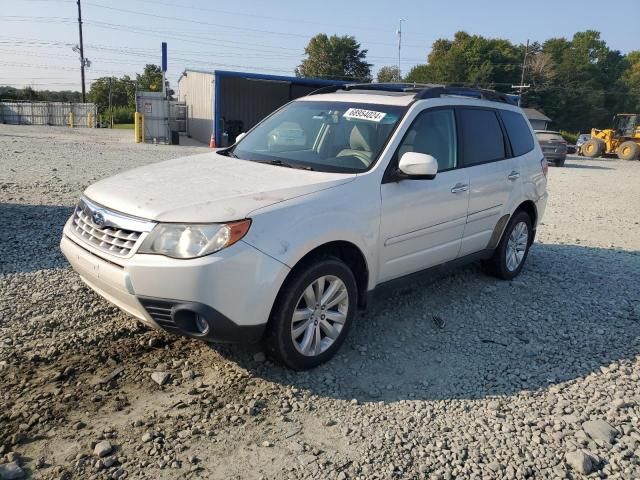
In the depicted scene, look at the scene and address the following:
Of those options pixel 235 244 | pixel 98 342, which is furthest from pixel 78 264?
pixel 235 244

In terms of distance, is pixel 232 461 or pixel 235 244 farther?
pixel 235 244

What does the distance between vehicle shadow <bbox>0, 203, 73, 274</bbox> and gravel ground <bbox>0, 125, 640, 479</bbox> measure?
6cm

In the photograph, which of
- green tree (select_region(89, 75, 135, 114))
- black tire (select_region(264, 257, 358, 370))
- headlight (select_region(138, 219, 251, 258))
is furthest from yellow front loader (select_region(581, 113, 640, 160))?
green tree (select_region(89, 75, 135, 114))

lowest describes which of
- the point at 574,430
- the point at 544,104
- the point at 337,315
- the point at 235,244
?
the point at 574,430

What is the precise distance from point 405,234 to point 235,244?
1554mm

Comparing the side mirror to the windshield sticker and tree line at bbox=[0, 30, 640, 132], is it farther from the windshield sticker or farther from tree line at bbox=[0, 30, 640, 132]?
tree line at bbox=[0, 30, 640, 132]

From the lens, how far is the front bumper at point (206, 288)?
2984 mm

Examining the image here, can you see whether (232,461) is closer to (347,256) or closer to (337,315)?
(337,315)

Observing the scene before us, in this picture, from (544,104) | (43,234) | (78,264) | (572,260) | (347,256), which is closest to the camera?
(78,264)

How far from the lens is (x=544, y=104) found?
234ft

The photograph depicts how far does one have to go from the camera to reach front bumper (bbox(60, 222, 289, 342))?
117 inches

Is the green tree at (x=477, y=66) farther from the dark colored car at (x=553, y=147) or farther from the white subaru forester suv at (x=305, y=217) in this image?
the white subaru forester suv at (x=305, y=217)

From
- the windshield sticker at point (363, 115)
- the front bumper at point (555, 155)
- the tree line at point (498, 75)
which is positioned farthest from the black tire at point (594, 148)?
the windshield sticker at point (363, 115)

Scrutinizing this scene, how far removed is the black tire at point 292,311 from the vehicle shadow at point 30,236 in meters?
2.96
